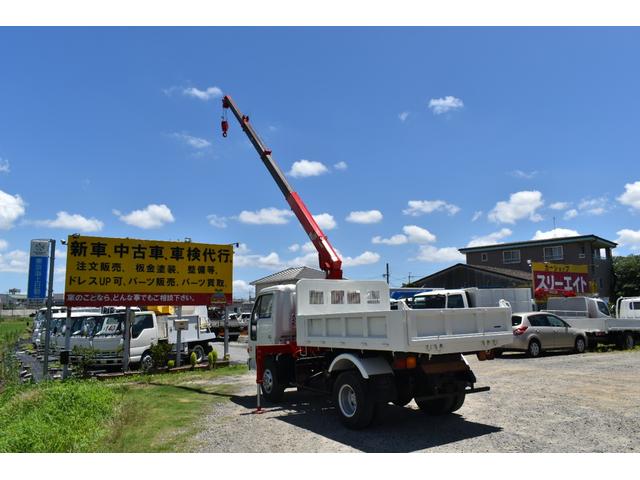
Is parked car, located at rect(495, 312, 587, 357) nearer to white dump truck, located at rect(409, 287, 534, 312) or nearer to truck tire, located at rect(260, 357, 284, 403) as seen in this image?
white dump truck, located at rect(409, 287, 534, 312)

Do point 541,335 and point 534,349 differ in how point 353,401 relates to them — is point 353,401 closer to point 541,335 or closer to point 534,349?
point 534,349

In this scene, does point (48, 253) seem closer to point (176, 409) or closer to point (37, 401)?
point (37, 401)

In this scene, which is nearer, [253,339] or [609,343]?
[253,339]

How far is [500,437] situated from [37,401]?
8429 mm

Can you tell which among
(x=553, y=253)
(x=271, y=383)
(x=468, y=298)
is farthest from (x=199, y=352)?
(x=553, y=253)

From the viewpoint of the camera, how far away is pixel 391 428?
776 centimetres

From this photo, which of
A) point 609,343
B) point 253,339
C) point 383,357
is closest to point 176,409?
point 253,339

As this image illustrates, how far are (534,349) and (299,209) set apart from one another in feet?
34.3

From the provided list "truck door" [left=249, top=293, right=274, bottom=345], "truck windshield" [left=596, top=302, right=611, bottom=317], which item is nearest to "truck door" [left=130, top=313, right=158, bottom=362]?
"truck door" [left=249, top=293, right=274, bottom=345]

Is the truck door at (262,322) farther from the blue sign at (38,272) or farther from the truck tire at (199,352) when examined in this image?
the truck tire at (199,352)

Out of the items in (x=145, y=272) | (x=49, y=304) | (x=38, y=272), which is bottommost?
(x=49, y=304)

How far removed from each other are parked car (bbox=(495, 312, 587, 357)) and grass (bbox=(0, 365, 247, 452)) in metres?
10.5

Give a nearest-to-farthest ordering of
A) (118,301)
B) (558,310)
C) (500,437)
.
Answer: (500,437), (118,301), (558,310)

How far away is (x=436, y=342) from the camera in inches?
280
